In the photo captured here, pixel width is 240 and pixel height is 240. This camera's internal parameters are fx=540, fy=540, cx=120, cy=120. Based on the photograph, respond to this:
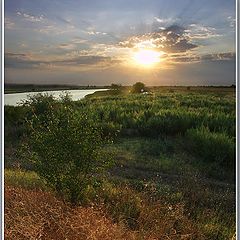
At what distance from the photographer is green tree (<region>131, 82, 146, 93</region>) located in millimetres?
3223

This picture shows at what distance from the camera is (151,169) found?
321 cm

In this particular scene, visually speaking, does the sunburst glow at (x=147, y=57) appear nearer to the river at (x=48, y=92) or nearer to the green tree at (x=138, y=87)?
the green tree at (x=138, y=87)

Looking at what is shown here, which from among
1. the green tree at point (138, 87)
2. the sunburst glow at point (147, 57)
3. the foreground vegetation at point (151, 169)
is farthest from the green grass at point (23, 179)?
the sunburst glow at point (147, 57)

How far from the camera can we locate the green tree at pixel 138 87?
322 centimetres

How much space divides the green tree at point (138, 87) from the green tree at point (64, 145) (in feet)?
1.02

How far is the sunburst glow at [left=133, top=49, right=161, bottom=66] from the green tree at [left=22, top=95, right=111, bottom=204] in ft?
1.50

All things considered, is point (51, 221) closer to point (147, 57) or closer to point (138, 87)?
point (138, 87)

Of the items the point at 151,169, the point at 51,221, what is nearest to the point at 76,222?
the point at 51,221

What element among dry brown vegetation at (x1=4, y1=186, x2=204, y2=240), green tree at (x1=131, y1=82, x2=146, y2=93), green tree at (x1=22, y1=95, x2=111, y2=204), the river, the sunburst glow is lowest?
dry brown vegetation at (x1=4, y1=186, x2=204, y2=240)

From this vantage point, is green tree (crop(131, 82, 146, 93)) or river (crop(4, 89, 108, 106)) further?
green tree (crop(131, 82, 146, 93))

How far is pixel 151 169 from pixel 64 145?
21.3 inches

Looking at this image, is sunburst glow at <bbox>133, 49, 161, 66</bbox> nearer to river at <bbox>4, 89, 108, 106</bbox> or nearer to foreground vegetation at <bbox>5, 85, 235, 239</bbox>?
foreground vegetation at <bbox>5, 85, 235, 239</bbox>

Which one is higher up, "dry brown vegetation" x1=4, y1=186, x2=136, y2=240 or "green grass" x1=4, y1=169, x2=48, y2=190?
"green grass" x1=4, y1=169, x2=48, y2=190

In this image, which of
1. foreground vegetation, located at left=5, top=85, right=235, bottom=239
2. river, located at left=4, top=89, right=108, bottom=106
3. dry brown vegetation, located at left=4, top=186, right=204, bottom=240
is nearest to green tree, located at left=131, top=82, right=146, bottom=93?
foreground vegetation, located at left=5, top=85, right=235, bottom=239
